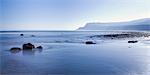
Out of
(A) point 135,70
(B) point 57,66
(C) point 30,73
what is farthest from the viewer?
(B) point 57,66

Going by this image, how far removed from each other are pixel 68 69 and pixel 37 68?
0.87 metres

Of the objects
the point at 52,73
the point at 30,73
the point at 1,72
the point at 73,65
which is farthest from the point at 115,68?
the point at 1,72

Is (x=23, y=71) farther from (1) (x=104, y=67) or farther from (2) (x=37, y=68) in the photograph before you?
(1) (x=104, y=67)

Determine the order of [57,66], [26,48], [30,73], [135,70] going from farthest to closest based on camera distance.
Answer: [26,48], [57,66], [135,70], [30,73]

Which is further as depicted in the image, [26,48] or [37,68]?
[26,48]

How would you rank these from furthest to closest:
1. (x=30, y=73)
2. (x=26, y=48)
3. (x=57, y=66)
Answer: (x=26, y=48) → (x=57, y=66) → (x=30, y=73)

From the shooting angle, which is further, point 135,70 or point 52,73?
point 135,70

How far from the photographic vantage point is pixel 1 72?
21.5 feet

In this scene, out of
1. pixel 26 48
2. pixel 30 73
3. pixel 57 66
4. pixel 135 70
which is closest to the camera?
pixel 30 73

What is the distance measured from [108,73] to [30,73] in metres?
1.98

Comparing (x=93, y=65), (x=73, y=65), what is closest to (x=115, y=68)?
(x=93, y=65)

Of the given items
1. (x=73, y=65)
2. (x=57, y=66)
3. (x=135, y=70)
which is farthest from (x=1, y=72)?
(x=135, y=70)

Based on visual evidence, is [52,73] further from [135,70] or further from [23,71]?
[135,70]

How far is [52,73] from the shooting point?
650cm
